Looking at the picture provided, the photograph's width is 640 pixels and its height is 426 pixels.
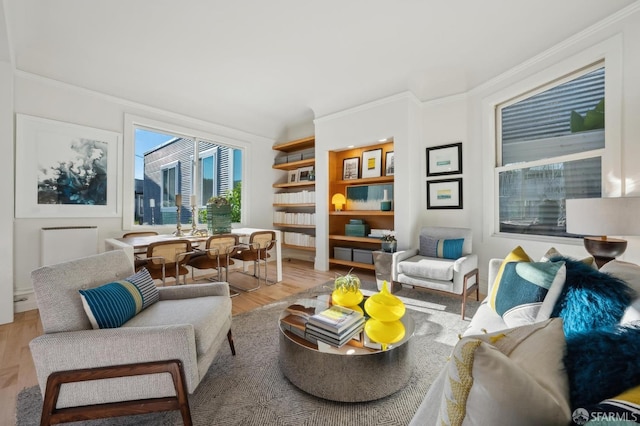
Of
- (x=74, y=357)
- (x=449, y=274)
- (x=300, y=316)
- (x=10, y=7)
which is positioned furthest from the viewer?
(x=449, y=274)

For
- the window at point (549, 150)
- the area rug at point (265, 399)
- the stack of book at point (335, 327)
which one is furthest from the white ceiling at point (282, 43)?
the area rug at point (265, 399)

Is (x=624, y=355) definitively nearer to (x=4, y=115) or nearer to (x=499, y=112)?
(x=499, y=112)

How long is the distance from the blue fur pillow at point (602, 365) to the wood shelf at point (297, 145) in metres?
4.68

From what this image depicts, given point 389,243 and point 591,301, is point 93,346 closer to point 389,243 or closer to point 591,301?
point 591,301

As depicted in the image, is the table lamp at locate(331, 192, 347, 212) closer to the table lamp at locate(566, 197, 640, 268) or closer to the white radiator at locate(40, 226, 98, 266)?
the table lamp at locate(566, 197, 640, 268)

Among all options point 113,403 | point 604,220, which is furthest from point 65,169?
point 604,220

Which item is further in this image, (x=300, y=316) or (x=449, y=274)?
(x=449, y=274)

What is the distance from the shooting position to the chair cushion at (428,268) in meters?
2.77

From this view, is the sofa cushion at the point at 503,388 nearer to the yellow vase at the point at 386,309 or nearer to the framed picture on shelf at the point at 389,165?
the yellow vase at the point at 386,309

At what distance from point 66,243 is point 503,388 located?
14.0 feet

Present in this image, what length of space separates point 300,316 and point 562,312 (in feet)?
4.87

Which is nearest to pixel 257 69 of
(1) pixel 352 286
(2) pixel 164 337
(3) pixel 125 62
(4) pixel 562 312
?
(3) pixel 125 62

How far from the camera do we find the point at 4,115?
8.40 ft

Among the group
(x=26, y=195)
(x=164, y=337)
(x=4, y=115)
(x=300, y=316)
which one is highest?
(x=4, y=115)
